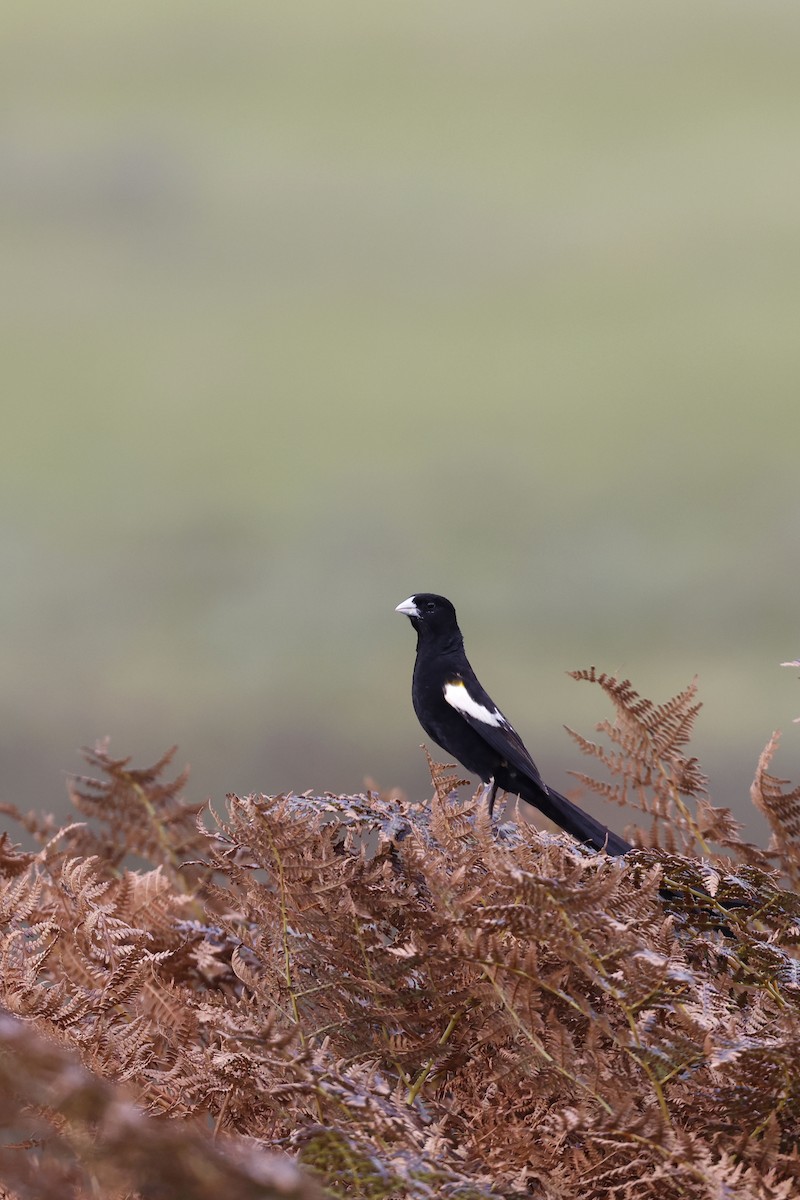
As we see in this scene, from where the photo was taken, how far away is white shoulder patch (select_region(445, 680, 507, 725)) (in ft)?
12.5

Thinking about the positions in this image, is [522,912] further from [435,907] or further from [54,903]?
[54,903]

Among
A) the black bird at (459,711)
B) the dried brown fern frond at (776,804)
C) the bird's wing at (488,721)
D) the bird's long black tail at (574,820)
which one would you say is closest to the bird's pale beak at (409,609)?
the black bird at (459,711)

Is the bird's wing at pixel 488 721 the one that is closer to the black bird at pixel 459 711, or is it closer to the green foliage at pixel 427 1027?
the black bird at pixel 459 711

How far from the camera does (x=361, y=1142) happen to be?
3.32ft

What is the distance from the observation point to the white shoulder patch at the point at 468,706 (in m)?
3.81

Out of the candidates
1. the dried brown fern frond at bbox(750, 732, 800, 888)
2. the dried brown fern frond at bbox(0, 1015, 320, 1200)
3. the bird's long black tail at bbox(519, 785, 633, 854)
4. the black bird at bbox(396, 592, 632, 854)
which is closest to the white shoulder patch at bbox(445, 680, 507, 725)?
the black bird at bbox(396, 592, 632, 854)

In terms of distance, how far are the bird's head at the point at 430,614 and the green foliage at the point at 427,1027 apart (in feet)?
9.00

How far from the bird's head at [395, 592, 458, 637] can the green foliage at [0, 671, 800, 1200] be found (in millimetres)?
2744

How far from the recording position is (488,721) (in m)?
3.80

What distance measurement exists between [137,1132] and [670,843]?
1516 millimetres

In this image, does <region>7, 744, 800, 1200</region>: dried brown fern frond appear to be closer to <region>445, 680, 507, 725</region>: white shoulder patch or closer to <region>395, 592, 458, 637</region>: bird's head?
<region>445, 680, 507, 725</region>: white shoulder patch

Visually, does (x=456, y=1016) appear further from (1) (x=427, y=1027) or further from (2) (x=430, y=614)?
(2) (x=430, y=614)

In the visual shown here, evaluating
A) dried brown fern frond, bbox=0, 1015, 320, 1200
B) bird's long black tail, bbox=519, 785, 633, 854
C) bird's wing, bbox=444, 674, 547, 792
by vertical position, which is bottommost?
dried brown fern frond, bbox=0, 1015, 320, 1200

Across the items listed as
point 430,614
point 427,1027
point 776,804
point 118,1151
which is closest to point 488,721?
point 430,614
